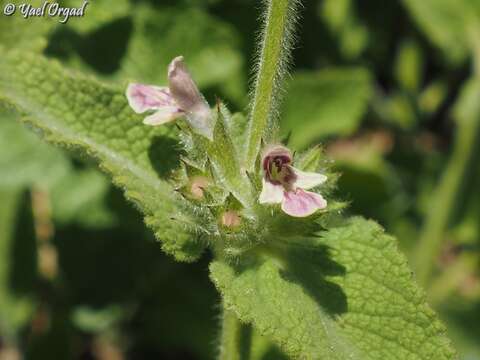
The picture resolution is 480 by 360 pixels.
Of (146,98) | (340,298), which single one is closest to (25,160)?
(146,98)

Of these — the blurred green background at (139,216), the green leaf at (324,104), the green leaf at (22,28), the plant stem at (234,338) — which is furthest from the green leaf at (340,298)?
the green leaf at (324,104)

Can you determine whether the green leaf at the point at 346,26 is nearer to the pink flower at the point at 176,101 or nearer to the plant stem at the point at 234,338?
the pink flower at the point at 176,101

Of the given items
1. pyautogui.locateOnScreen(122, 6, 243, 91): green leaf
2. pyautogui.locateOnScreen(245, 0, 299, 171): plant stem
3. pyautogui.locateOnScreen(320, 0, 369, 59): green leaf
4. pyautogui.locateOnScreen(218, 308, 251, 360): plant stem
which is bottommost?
pyautogui.locateOnScreen(218, 308, 251, 360): plant stem

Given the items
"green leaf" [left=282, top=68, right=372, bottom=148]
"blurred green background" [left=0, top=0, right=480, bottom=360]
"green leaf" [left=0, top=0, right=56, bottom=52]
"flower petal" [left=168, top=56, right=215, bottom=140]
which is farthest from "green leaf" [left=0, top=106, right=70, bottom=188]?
"flower petal" [left=168, top=56, right=215, bottom=140]

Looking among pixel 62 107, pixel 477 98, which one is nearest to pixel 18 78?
pixel 62 107

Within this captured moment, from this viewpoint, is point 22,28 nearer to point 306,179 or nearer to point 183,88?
point 183,88

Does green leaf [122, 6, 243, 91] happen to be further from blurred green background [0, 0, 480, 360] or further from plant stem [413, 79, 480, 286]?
plant stem [413, 79, 480, 286]

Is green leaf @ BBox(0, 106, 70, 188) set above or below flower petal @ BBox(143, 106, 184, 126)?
below
